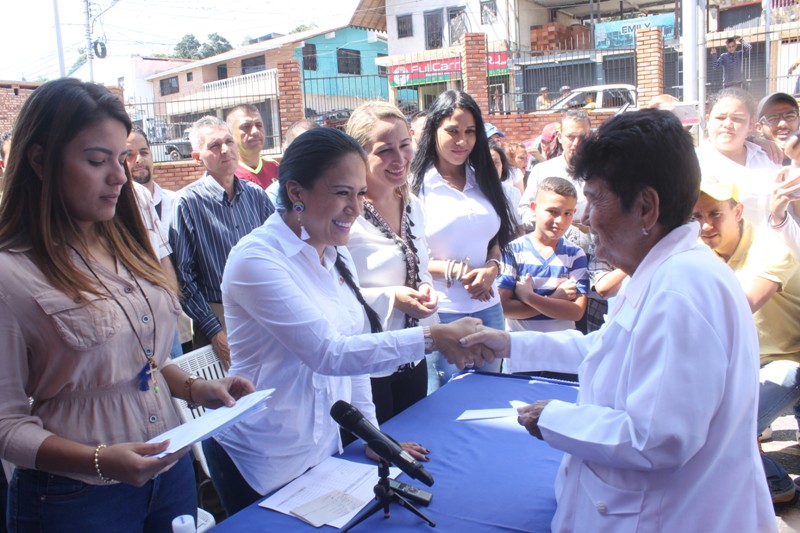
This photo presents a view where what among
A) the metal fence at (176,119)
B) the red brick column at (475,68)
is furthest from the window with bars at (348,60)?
the red brick column at (475,68)

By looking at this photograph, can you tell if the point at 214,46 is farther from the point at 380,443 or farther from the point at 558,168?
the point at 380,443

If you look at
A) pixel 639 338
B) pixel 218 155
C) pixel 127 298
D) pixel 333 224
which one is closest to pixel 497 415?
pixel 333 224

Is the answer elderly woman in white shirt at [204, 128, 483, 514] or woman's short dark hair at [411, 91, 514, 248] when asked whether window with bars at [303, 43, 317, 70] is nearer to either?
woman's short dark hair at [411, 91, 514, 248]

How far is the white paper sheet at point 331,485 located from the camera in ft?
5.81

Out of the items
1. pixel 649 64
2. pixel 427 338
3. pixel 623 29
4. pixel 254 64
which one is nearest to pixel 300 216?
pixel 427 338

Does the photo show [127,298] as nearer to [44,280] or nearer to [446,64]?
[44,280]

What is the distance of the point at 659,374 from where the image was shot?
127cm

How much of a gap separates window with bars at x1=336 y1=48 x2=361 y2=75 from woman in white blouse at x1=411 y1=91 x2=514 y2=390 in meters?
32.2

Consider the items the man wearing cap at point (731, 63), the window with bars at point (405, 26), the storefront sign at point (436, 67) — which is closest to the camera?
the man wearing cap at point (731, 63)

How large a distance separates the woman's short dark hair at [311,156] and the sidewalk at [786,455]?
9.39 feet

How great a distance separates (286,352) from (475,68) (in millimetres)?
13557

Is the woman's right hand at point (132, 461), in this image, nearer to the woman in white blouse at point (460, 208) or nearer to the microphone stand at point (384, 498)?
the microphone stand at point (384, 498)

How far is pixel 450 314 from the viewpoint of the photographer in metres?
3.43

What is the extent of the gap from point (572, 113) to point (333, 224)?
4.08m
